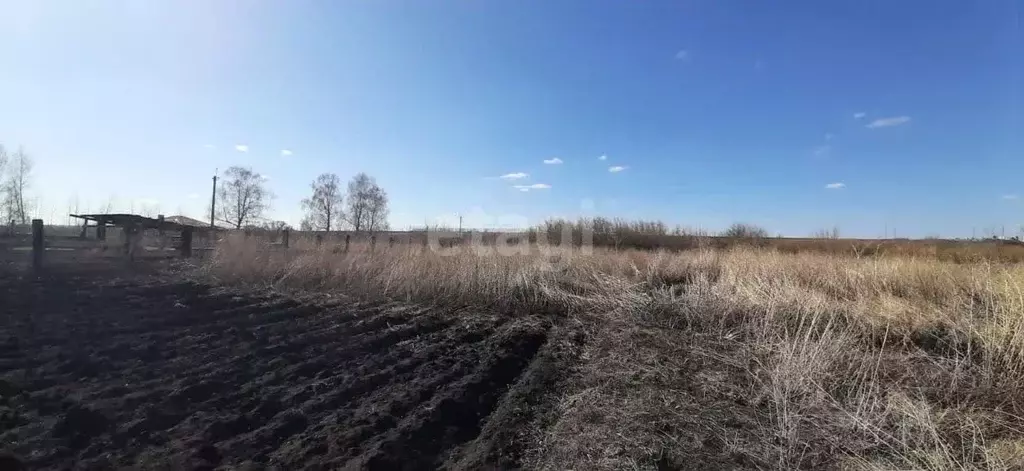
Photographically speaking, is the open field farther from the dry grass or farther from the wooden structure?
the wooden structure

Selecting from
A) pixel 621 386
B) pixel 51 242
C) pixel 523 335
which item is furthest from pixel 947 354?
pixel 51 242

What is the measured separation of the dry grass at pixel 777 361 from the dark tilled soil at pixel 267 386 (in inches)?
25.9

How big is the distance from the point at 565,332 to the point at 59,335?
228 inches

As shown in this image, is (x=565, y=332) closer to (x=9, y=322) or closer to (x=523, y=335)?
(x=523, y=335)

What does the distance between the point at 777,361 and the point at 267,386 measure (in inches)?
175

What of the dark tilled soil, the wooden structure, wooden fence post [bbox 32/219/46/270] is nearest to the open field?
the dark tilled soil

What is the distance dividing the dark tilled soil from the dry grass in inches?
25.9

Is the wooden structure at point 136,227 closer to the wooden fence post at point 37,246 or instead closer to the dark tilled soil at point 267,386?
the wooden fence post at point 37,246

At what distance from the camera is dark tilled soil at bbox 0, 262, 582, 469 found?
286 cm

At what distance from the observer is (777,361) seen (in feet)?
13.6

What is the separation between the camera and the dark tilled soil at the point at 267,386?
2857 mm

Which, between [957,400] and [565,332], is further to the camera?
[565,332]

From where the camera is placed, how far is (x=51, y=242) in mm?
18109

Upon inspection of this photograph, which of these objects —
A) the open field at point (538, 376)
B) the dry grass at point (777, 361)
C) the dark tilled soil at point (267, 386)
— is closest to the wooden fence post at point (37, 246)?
the open field at point (538, 376)
